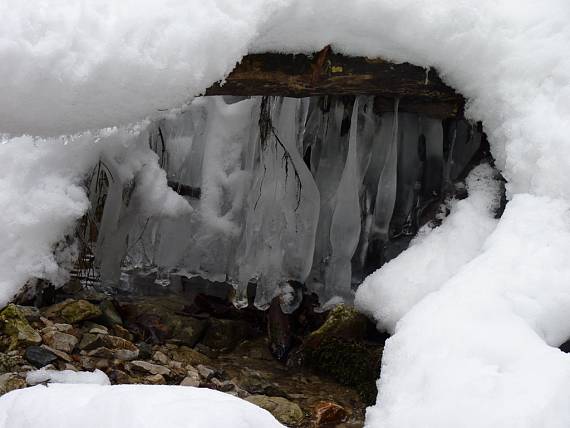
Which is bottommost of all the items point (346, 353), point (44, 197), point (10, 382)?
point (10, 382)

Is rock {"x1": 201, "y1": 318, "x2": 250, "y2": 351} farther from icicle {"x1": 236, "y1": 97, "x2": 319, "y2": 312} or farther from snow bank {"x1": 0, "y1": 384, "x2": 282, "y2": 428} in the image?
snow bank {"x1": 0, "y1": 384, "x2": 282, "y2": 428}

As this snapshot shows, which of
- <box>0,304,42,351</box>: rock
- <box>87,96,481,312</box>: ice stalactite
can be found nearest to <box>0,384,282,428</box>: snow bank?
<box>0,304,42,351</box>: rock

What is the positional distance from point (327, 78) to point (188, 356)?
5.86 ft

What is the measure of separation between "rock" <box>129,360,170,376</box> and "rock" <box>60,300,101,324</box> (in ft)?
1.61

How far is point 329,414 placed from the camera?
326 centimetres

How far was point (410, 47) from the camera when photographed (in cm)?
304

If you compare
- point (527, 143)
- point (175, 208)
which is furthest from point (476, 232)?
point (175, 208)

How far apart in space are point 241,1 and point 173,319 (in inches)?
88.2

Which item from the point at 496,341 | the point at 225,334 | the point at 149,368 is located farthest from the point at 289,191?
the point at 496,341

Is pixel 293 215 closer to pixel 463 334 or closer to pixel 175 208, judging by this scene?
pixel 175 208

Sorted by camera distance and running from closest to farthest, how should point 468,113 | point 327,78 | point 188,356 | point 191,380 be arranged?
point 327,78
point 468,113
point 191,380
point 188,356

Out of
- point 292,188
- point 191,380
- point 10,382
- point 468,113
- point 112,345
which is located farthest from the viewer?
point 292,188

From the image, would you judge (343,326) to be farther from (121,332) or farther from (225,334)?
(121,332)

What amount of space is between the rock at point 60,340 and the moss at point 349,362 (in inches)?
52.1
